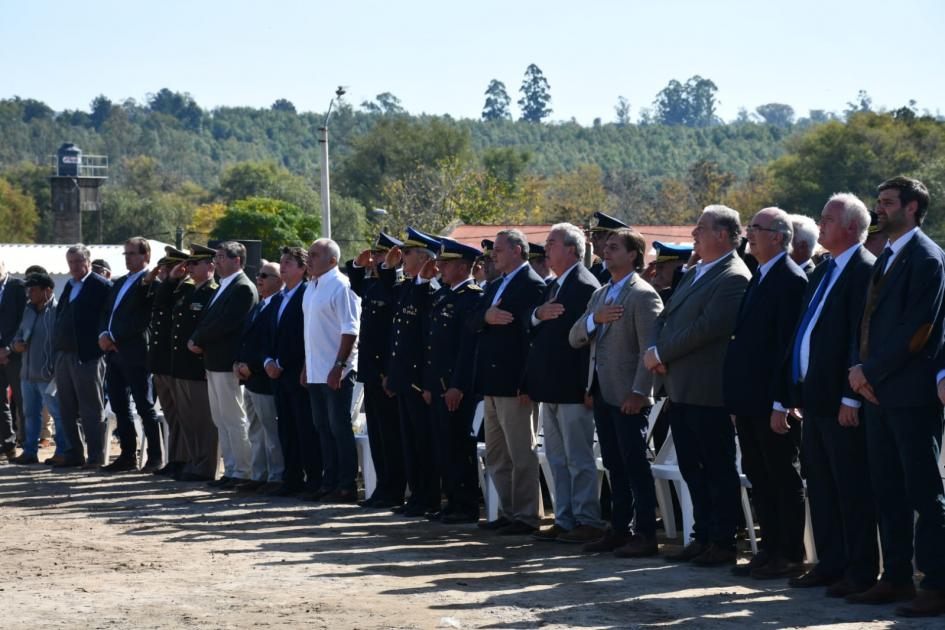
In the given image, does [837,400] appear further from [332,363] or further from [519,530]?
[332,363]

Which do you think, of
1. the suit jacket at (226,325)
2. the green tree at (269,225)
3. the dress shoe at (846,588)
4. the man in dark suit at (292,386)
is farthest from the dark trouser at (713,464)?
the green tree at (269,225)

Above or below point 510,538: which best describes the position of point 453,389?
above

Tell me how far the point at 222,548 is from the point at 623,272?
295cm

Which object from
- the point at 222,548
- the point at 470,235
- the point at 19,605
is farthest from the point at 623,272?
the point at 470,235

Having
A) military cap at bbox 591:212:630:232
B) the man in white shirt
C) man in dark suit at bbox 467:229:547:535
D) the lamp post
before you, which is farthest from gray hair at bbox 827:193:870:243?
the lamp post

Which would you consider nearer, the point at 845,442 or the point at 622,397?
the point at 845,442

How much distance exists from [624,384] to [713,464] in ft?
2.53

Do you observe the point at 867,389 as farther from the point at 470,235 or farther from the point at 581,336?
the point at 470,235

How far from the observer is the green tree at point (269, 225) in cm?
7519

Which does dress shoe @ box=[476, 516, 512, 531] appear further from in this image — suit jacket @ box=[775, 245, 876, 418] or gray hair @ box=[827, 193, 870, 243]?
gray hair @ box=[827, 193, 870, 243]

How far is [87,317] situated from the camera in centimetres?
1360

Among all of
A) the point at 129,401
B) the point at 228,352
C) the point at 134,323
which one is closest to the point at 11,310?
the point at 129,401

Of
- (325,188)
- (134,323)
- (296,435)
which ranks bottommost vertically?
(296,435)

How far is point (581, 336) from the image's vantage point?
28.4 feet
